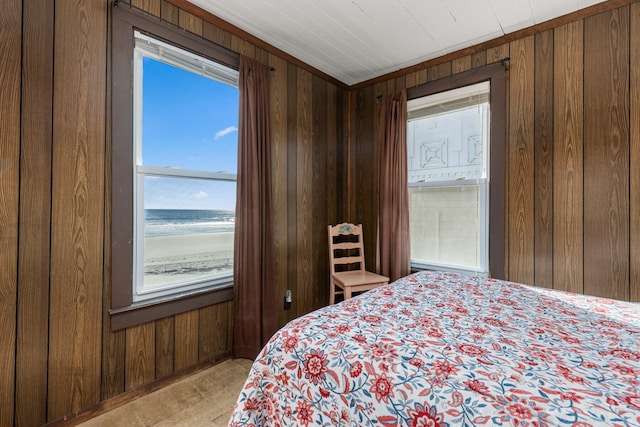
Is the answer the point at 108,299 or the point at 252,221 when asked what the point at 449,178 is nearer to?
the point at 252,221

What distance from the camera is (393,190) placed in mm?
2893

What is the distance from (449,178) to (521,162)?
576mm

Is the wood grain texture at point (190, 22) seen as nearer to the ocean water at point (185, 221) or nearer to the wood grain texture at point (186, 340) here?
the ocean water at point (185, 221)

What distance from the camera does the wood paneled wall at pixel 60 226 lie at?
142 cm

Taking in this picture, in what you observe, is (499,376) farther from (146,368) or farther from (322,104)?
(322,104)

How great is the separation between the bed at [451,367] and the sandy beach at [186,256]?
4.18 feet

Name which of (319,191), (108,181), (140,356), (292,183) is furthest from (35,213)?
(319,191)

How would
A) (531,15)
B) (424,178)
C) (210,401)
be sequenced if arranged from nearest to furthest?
(210,401) → (531,15) → (424,178)

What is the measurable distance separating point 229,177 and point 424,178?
1.81m

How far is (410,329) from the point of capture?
1.10 meters

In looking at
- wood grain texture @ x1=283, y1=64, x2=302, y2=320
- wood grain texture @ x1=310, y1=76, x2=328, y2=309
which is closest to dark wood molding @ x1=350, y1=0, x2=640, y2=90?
wood grain texture @ x1=310, y1=76, x2=328, y2=309

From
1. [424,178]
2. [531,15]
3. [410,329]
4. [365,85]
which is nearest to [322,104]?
[365,85]

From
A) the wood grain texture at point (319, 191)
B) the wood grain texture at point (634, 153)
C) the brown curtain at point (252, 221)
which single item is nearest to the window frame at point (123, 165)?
the brown curtain at point (252, 221)

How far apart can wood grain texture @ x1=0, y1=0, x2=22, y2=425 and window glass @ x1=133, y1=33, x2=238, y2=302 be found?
0.53m
